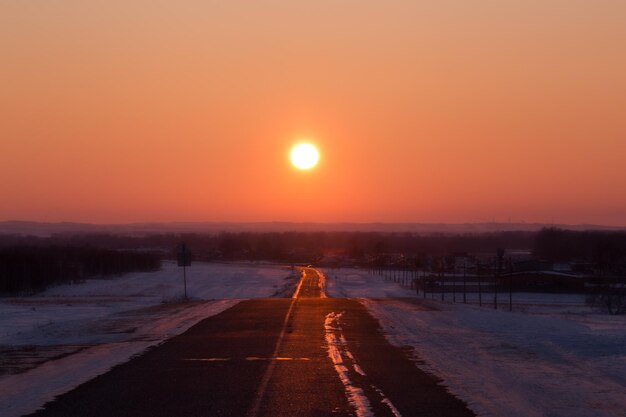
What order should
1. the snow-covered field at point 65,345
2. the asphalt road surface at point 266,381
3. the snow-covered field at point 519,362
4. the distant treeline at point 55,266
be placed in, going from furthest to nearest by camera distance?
the distant treeline at point 55,266, the snow-covered field at point 65,345, the snow-covered field at point 519,362, the asphalt road surface at point 266,381

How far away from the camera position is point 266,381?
1469cm

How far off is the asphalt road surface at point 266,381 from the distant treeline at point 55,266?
221 ft

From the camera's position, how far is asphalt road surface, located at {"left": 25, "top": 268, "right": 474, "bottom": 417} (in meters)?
12.0

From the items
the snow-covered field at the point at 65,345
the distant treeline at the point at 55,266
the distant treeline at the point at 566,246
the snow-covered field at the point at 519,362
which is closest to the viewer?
the snow-covered field at the point at 519,362

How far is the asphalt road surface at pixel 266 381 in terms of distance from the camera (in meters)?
12.0

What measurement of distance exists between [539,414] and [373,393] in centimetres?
271

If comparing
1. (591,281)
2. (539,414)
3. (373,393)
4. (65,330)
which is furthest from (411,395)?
(591,281)

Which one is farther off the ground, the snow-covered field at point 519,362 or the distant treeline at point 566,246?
the distant treeline at point 566,246

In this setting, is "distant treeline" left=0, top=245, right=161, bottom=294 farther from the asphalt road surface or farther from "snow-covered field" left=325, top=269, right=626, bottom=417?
the asphalt road surface

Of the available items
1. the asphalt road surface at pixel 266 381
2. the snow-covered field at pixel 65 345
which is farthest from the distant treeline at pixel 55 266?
the asphalt road surface at pixel 266 381

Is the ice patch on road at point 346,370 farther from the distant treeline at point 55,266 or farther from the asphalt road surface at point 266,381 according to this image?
the distant treeline at point 55,266

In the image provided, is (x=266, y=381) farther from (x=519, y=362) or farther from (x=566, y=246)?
(x=566, y=246)

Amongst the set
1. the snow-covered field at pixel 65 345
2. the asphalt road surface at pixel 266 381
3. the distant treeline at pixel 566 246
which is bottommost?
the snow-covered field at pixel 65 345

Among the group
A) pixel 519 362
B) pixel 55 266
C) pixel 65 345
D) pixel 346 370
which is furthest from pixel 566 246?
pixel 346 370
